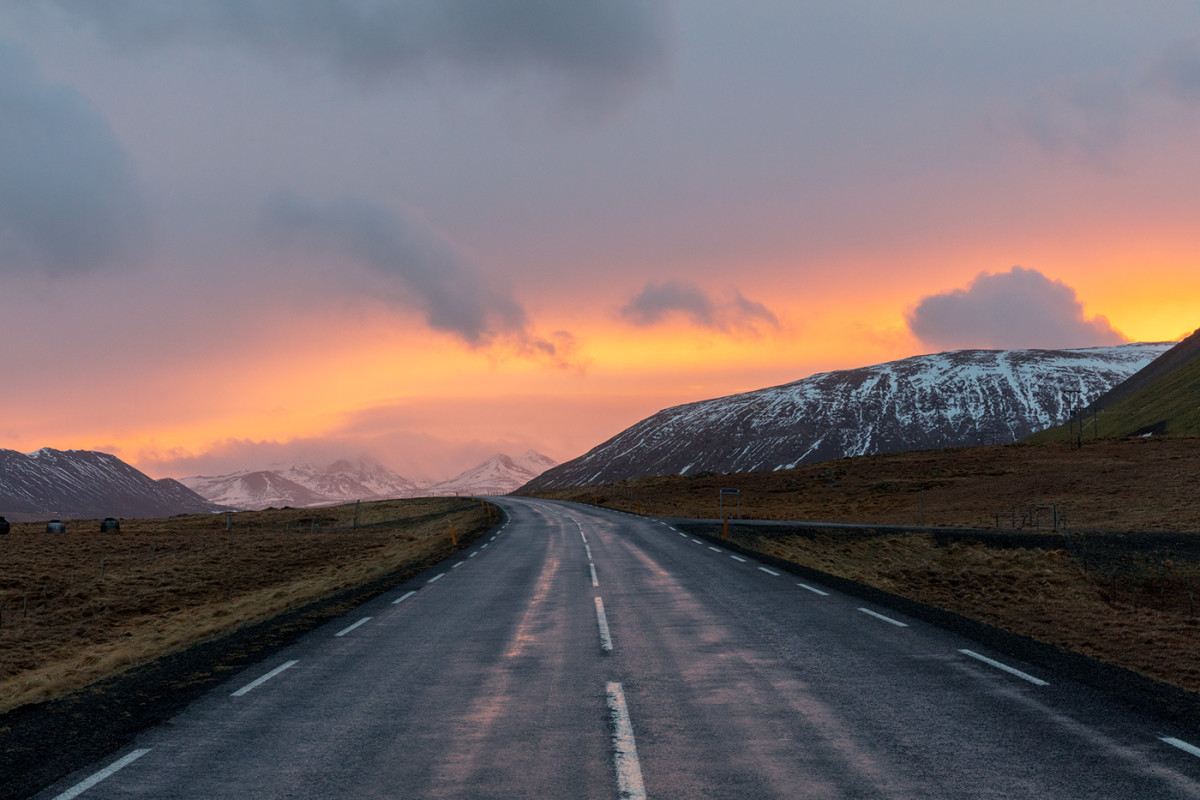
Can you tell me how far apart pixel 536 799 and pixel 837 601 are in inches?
440

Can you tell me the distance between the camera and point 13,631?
74.1 feet

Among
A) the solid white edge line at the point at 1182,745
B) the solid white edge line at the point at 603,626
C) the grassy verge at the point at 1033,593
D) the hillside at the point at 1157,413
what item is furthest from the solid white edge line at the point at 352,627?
the hillside at the point at 1157,413

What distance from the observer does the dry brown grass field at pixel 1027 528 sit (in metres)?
16.7

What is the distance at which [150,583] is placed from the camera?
3086 centimetres

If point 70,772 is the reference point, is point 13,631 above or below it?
below

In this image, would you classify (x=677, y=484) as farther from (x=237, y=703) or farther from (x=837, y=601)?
(x=237, y=703)

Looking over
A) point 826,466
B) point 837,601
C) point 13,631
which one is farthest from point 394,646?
point 826,466

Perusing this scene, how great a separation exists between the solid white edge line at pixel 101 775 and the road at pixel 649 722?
0.08 ft

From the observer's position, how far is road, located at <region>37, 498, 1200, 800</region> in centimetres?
598

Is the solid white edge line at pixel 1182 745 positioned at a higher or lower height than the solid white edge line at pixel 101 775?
lower

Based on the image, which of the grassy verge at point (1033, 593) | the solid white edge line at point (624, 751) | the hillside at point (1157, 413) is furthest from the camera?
the hillside at point (1157, 413)

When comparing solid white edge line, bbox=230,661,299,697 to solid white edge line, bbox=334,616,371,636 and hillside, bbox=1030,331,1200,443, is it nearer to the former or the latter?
solid white edge line, bbox=334,616,371,636

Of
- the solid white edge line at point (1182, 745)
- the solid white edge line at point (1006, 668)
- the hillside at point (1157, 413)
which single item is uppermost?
the hillside at point (1157, 413)

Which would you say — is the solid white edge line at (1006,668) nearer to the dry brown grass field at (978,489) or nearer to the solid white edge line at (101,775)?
the solid white edge line at (101,775)
